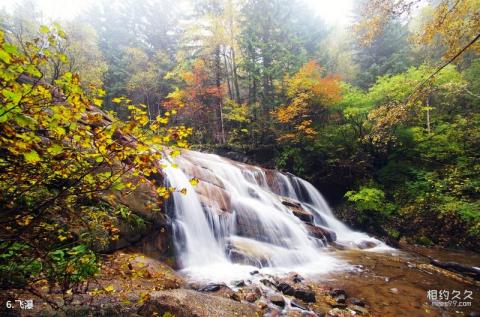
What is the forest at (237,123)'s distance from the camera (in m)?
2.03

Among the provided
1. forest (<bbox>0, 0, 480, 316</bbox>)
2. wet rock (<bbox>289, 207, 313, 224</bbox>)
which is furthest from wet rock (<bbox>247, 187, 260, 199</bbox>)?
wet rock (<bbox>289, 207, 313, 224</bbox>)

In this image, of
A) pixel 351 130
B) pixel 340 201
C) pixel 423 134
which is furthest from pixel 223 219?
pixel 423 134

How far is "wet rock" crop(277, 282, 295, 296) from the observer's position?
5227 millimetres

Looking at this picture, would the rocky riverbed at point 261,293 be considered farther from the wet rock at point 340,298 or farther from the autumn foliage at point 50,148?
the autumn foliage at point 50,148

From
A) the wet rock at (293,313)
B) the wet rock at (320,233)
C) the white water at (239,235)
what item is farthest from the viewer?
the wet rock at (320,233)

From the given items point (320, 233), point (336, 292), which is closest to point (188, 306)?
point (336, 292)

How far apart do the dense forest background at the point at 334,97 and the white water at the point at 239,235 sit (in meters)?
3.33

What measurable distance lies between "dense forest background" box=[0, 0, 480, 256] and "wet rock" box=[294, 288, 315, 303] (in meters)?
4.16

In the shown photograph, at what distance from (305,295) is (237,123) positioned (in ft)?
55.9

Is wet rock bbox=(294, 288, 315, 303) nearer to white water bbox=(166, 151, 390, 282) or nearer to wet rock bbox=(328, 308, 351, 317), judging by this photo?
wet rock bbox=(328, 308, 351, 317)

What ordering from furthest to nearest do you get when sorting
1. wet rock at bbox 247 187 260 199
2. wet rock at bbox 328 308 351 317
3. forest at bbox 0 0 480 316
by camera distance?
wet rock at bbox 247 187 260 199 < wet rock at bbox 328 308 351 317 < forest at bbox 0 0 480 316

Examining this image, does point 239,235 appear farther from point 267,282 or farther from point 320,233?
point 320,233

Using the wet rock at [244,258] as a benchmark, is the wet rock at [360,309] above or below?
below

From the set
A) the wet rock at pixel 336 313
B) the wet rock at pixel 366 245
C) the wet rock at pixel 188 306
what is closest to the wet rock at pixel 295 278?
the wet rock at pixel 336 313
